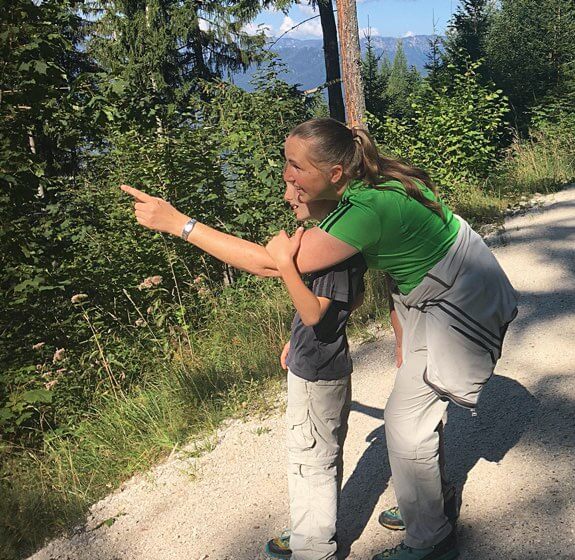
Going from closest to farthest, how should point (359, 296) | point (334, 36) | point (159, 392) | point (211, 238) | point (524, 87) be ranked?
point (211, 238)
point (359, 296)
point (159, 392)
point (334, 36)
point (524, 87)

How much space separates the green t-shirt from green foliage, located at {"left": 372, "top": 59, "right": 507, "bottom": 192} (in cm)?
730

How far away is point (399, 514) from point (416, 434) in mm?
858

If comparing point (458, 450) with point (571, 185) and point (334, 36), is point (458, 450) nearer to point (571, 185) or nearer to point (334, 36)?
point (571, 185)

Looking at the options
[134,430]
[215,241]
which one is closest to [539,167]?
[134,430]

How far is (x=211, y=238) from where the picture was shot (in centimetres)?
219

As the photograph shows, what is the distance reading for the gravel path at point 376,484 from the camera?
2871 millimetres

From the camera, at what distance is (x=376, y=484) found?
11.2 feet

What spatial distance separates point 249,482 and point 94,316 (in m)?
2.76

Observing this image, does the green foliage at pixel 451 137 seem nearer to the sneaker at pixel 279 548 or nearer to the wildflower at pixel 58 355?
the wildflower at pixel 58 355

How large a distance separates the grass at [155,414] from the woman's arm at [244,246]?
7.66 ft

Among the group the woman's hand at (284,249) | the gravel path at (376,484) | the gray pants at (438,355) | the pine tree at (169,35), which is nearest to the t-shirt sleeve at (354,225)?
the woman's hand at (284,249)

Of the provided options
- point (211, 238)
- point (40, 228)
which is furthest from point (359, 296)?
point (40, 228)

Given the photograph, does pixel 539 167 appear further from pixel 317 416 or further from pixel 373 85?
pixel 373 85

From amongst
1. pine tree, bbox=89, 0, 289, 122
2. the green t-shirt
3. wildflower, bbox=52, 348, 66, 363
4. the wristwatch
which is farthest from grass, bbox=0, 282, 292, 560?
pine tree, bbox=89, 0, 289, 122
